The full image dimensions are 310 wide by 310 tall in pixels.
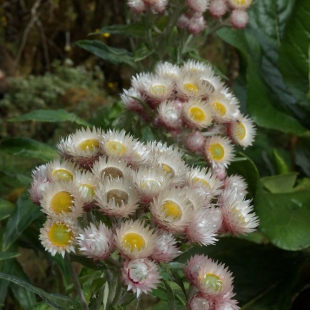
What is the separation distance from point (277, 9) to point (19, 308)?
132 centimetres

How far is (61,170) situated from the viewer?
740 millimetres

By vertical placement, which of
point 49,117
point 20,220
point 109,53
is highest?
point 109,53

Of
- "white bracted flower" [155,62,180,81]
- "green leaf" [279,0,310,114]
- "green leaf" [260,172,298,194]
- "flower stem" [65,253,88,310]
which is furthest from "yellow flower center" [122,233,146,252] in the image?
"green leaf" [279,0,310,114]

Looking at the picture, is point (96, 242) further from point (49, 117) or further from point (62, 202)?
point (49, 117)

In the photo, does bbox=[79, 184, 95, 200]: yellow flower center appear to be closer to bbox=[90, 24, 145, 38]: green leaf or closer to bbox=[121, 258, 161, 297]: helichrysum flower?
bbox=[121, 258, 161, 297]: helichrysum flower

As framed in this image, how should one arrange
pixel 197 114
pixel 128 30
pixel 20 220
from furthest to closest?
1. pixel 128 30
2. pixel 20 220
3. pixel 197 114

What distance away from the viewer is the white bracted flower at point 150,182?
2.22ft

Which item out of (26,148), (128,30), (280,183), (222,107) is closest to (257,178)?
(280,183)

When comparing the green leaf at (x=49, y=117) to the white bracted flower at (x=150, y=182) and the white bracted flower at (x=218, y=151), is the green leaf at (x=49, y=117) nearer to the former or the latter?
the white bracted flower at (x=218, y=151)

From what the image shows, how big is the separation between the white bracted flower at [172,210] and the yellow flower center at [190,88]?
353 mm

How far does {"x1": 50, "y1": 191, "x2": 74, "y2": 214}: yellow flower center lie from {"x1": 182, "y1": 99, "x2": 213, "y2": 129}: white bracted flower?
1.17 feet

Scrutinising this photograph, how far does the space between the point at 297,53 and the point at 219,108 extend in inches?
31.5

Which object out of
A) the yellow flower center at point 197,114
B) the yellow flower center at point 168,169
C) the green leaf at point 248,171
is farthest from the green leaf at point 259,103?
the yellow flower center at point 168,169

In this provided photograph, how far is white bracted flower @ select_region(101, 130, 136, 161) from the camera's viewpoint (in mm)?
764
